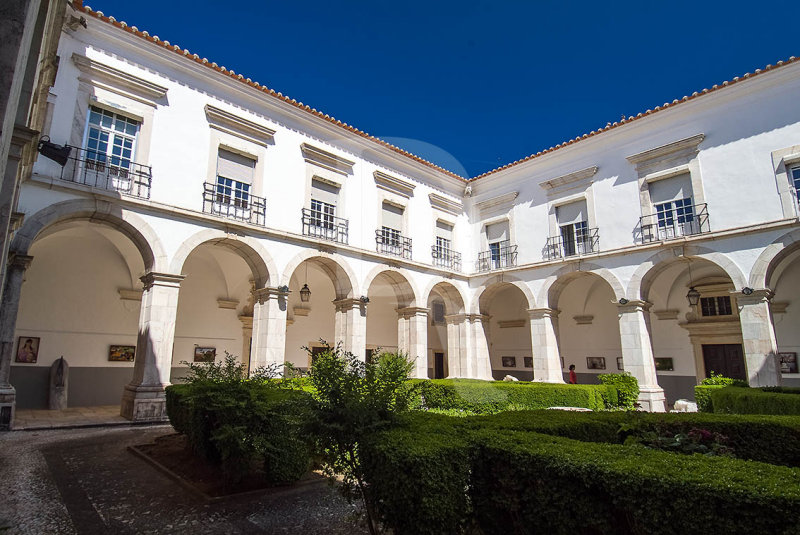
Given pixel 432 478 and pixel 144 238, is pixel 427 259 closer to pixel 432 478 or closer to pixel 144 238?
pixel 144 238

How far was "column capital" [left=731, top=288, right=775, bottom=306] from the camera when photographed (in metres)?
10.8

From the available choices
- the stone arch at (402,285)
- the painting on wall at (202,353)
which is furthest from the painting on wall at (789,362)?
the painting on wall at (202,353)

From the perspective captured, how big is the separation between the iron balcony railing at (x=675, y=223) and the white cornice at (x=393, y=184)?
7.40 m

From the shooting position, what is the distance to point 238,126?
11.9 m

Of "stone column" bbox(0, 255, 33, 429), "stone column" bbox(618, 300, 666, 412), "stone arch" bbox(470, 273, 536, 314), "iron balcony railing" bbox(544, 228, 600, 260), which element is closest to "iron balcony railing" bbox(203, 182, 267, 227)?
"stone column" bbox(0, 255, 33, 429)

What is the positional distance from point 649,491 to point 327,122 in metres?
13.0

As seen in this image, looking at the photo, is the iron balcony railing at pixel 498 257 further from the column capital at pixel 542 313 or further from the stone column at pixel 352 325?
the stone column at pixel 352 325

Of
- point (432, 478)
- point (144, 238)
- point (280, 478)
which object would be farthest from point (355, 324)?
point (432, 478)

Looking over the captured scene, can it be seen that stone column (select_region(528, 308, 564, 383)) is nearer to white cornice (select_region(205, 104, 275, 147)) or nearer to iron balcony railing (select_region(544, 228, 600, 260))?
iron balcony railing (select_region(544, 228, 600, 260))

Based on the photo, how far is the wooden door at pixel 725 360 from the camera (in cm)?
1370

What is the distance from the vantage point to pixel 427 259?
16047 millimetres

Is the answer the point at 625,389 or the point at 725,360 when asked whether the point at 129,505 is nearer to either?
the point at 625,389

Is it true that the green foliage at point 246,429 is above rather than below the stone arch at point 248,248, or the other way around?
below

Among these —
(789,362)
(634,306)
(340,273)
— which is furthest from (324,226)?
(789,362)
